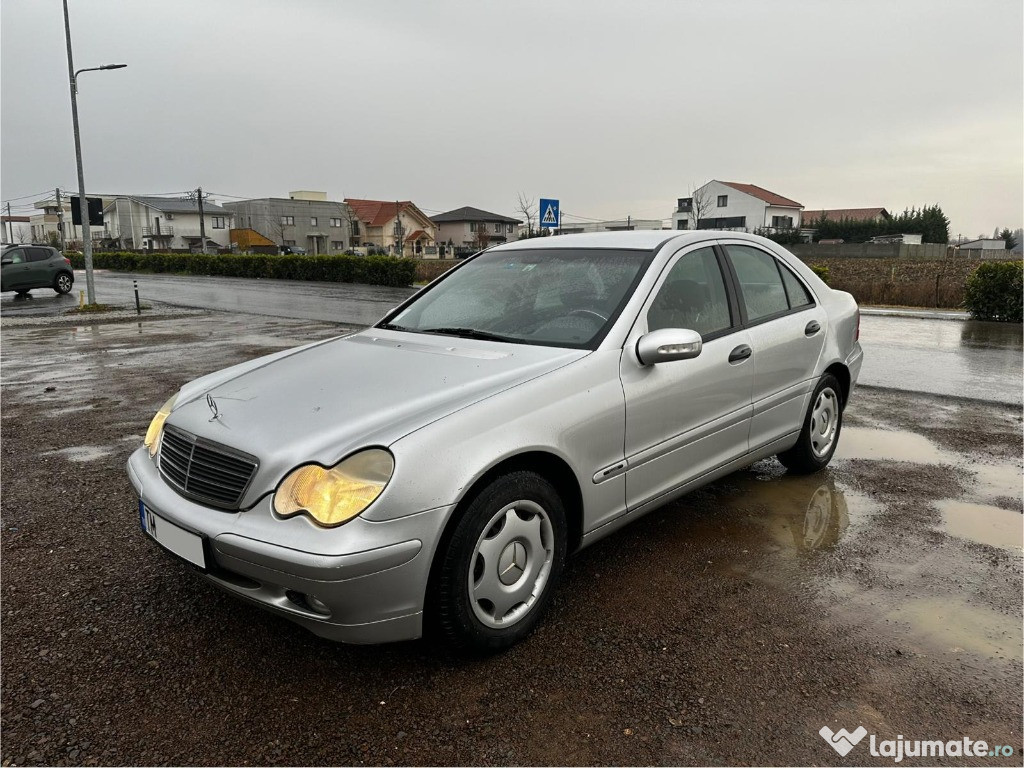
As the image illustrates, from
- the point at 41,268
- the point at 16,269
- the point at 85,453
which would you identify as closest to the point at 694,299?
the point at 85,453

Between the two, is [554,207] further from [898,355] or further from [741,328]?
[741,328]

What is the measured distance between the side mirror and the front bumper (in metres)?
1.27

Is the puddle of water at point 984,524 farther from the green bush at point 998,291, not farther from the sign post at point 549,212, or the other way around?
the green bush at point 998,291

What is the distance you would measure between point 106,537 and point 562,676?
2.79 m

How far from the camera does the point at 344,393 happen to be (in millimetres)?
3049

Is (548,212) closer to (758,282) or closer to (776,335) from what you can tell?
(758,282)

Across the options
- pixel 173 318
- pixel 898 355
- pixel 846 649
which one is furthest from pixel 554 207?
pixel 846 649

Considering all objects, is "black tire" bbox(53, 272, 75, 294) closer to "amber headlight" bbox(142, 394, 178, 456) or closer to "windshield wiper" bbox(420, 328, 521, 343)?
"amber headlight" bbox(142, 394, 178, 456)

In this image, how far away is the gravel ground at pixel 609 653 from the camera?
247 centimetres

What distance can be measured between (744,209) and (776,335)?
251 feet

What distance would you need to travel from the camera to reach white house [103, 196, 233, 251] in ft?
268

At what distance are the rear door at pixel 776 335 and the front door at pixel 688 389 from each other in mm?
146

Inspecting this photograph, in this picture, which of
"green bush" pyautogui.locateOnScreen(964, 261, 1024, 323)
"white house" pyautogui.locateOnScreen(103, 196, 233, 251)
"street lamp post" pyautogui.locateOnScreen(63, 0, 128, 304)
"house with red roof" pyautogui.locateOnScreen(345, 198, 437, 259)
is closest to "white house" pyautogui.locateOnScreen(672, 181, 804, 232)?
"house with red roof" pyautogui.locateOnScreen(345, 198, 437, 259)

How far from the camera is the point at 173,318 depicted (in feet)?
55.9
